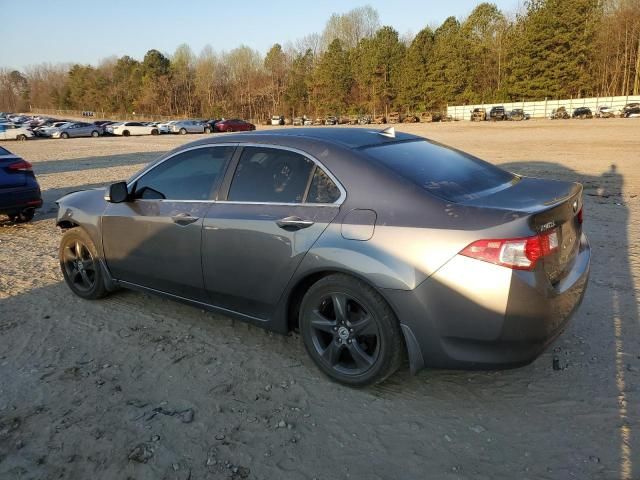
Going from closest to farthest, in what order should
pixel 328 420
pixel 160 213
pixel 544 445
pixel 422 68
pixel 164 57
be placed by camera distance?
1. pixel 544 445
2. pixel 328 420
3. pixel 160 213
4. pixel 422 68
5. pixel 164 57

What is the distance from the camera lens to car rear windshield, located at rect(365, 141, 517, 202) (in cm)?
314

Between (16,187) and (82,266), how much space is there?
14.2 feet

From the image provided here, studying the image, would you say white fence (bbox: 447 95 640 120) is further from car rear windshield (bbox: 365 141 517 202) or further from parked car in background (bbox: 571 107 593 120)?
car rear windshield (bbox: 365 141 517 202)

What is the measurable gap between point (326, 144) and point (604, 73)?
75846 mm

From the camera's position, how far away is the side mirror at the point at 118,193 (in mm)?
4293

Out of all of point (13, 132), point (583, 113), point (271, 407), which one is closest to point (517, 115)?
point (583, 113)

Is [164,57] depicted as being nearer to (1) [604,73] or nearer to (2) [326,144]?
(1) [604,73]

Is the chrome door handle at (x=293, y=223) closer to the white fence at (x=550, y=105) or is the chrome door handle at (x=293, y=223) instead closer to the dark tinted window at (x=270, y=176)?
the dark tinted window at (x=270, y=176)

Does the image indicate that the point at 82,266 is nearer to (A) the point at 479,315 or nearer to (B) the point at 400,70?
(A) the point at 479,315

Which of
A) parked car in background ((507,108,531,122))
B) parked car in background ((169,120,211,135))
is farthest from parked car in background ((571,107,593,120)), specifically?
parked car in background ((169,120,211,135))

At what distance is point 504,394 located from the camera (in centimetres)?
322

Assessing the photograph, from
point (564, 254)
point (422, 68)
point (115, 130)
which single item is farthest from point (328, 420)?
point (422, 68)

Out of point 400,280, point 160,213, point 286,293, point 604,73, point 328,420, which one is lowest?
point 328,420

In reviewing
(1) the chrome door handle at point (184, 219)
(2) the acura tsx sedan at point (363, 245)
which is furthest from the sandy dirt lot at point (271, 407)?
(1) the chrome door handle at point (184, 219)
